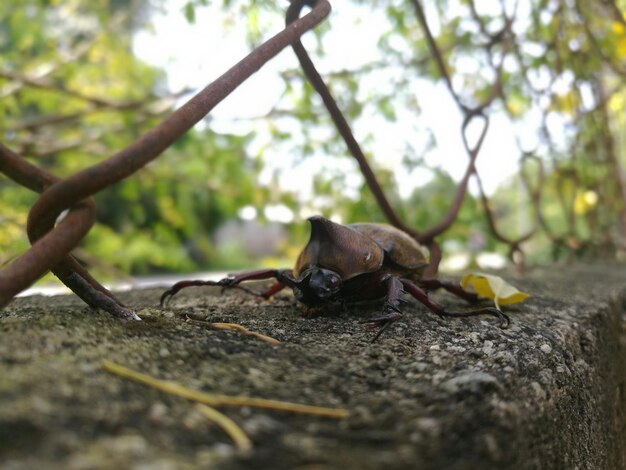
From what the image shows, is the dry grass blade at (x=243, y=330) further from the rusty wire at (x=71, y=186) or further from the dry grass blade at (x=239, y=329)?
the rusty wire at (x=71, y=186)

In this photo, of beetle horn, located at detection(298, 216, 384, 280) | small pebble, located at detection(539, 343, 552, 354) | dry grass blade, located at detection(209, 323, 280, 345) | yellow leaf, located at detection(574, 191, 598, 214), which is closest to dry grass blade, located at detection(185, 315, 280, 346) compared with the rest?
dry grass blade, located at detection(209, 323, 280, 345)

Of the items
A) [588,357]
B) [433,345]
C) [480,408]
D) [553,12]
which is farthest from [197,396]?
[553,12]

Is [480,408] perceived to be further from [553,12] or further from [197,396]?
[553,12]

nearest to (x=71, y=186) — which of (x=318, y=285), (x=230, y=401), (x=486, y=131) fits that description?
(x=230, y=401)

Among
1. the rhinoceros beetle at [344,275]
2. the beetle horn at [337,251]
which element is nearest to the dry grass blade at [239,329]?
the rhinoceros beetle at [344,275]

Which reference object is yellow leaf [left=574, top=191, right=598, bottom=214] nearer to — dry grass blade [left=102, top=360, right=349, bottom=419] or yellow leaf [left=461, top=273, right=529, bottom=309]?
yellow leaf [left=461, top=273, right=529, bottom=309]
